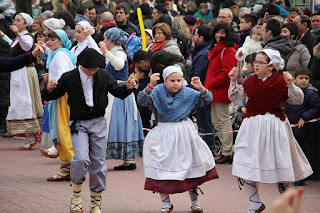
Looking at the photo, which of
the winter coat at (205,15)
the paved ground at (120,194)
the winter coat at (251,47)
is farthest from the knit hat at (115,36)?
the winter coat at (205,15)

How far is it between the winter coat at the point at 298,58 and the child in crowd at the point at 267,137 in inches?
117

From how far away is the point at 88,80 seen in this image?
6.10 m

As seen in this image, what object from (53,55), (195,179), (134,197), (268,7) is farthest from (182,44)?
(195,179)

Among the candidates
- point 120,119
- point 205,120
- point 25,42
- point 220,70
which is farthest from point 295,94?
point 25,42

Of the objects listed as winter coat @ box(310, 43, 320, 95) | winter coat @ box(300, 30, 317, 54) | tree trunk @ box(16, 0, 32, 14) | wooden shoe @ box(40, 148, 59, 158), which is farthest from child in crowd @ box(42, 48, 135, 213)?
tree trunk @ box(16, 0, 32, 14)

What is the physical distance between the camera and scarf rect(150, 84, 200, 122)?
631 cm

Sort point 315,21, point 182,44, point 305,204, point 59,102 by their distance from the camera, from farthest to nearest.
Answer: point 182,44
point 315,21
point 59,102
point 305,204

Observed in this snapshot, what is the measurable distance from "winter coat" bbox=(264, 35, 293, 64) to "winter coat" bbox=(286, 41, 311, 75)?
19 cm

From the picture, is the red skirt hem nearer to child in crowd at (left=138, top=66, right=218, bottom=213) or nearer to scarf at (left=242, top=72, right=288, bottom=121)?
child in crowd at (left=138, top=66, right=218, bottom=213)

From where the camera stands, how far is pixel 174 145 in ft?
20.2

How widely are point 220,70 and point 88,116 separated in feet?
13.6

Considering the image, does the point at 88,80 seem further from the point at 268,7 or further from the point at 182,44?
the point at 268,7

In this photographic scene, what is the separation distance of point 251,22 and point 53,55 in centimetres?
536

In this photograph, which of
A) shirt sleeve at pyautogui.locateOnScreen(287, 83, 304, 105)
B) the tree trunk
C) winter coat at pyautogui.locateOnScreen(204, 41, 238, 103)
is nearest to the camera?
shirt sleeve at pyautogui.locateOnScreen(287, 83, 304, 105)
